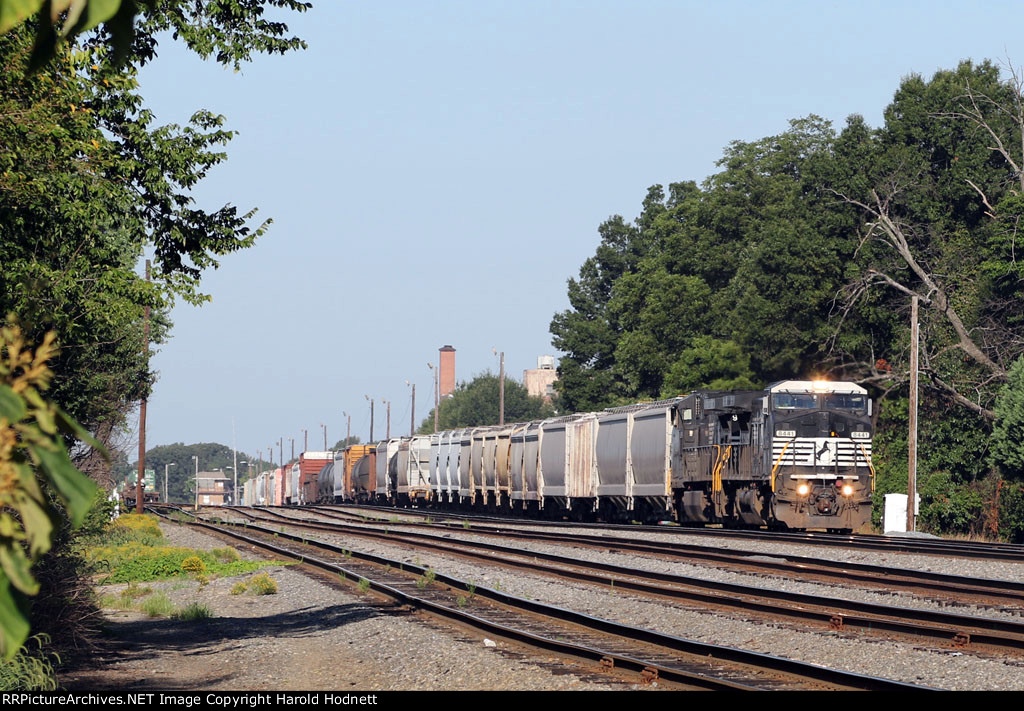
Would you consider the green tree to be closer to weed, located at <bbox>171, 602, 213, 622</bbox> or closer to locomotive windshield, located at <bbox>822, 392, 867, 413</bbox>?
locomotive windshield, located at <bbox>822, 392, 867, 413</bbox>

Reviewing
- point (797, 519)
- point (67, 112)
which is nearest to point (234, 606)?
point (67, 112)

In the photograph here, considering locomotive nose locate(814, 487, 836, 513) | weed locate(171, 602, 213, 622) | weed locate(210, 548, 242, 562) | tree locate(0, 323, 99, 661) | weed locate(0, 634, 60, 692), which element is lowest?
weed locate(210, 548, 242, 562)

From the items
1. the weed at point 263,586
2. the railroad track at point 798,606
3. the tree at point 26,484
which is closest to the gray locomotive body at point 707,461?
the railroad track at point 798,606

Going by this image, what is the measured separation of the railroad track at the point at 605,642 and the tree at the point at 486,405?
13800 cm

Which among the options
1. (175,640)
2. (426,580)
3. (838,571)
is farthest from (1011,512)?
(175,640)

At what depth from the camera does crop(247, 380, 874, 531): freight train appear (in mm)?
31719

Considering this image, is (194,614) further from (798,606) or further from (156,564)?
(798,606)

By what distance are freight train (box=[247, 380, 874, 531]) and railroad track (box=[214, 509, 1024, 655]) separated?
9.24 m

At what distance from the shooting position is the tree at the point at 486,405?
538 feet

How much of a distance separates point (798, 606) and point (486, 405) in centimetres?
15455

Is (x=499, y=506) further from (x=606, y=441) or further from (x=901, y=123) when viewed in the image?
(x=901, y=123)

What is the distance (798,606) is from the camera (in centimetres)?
1681

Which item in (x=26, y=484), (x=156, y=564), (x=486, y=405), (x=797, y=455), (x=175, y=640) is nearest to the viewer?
(x=26, y=484)

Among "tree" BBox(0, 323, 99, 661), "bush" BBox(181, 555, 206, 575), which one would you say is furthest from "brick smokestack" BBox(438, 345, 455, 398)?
"tree" BBox(0, 323, 99, 661)
